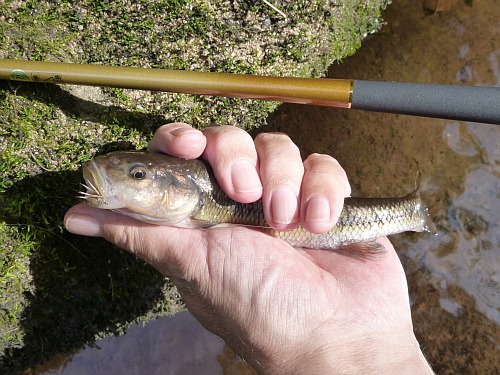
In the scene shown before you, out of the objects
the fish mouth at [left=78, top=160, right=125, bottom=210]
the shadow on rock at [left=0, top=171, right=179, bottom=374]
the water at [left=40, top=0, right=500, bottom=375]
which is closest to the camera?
the fish mouth at [left=78, top=160, right=125, bottom=210]

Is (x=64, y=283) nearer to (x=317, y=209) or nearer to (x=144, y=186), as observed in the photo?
(x=144, y=186)

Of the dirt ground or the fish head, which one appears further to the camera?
the dirt ground

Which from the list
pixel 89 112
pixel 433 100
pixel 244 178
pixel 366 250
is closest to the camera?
pixel 433 100

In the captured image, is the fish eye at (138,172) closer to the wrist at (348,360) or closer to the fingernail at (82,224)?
the fingernail at (82,224)

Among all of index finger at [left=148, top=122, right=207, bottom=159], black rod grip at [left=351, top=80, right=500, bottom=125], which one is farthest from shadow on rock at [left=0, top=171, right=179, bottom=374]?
black rod grip at [left=351, top=80, right=500, bottom=125]

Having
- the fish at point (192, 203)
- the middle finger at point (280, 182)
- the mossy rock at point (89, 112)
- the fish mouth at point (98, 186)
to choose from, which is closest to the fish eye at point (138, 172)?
the fish at point (192, 203)

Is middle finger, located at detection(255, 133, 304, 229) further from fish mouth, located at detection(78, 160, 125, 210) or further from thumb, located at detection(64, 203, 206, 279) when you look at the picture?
fish mouth, located at detection(78, 160, 125, 210)

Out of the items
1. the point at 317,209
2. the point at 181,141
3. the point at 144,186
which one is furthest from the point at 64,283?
the point at 317,209
